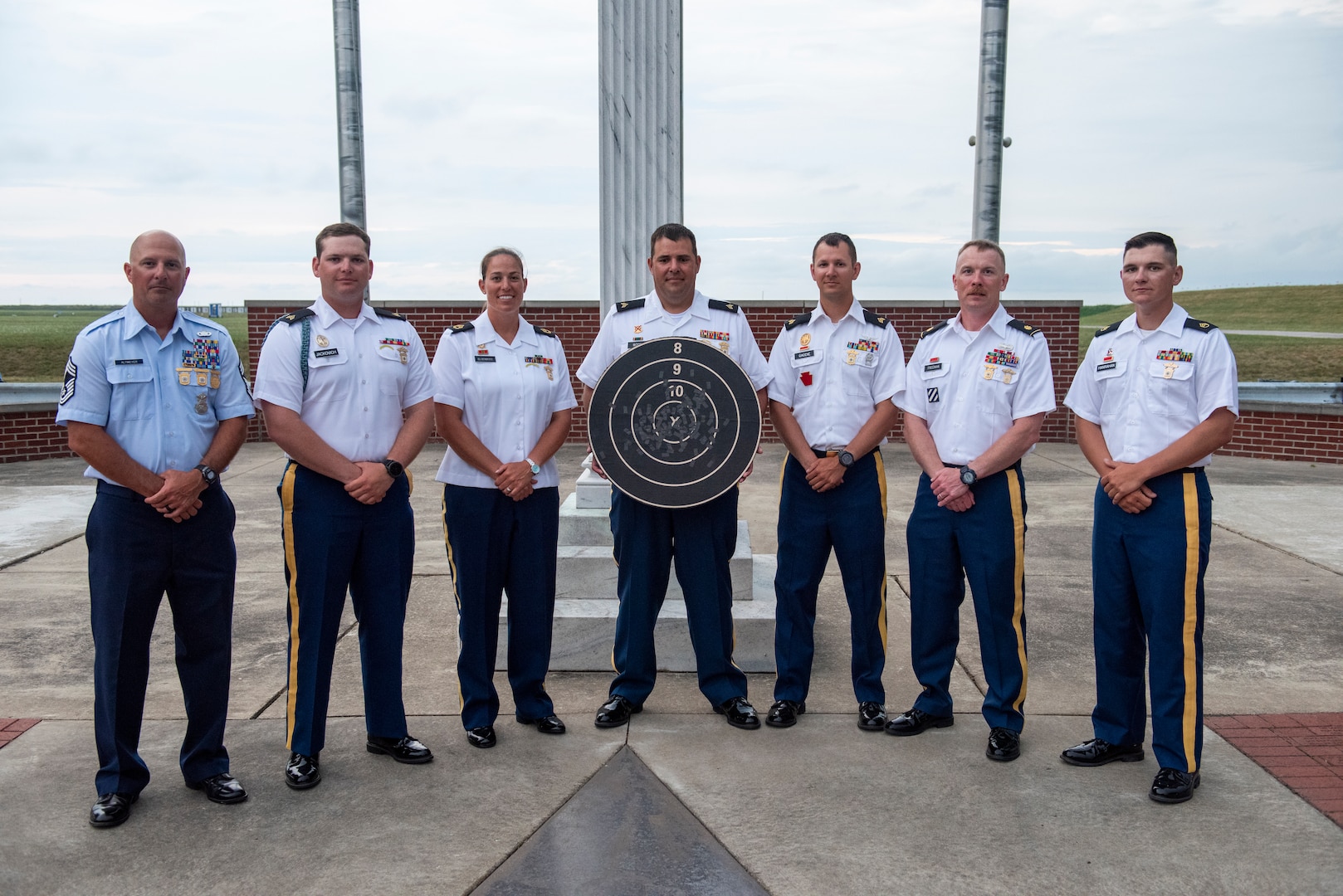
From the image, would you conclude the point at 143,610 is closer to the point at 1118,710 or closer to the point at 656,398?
the point at 656,398

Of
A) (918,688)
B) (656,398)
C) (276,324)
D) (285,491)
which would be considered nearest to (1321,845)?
(918,688)

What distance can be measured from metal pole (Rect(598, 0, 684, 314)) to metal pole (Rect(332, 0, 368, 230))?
186 inches

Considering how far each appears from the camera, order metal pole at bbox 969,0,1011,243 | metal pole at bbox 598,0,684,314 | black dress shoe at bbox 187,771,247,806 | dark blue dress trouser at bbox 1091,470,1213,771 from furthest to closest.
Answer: metal pole at bbox 969,0,1011,243
metal pole at bbox 598,0,684,314
dark blue dress trouser at bbox 1091,470,1213,771
black dress shoe at bbox 187,771,247,806

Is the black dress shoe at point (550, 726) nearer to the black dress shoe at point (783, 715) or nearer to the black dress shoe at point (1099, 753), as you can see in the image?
the black dress shoe at point (783, 715)

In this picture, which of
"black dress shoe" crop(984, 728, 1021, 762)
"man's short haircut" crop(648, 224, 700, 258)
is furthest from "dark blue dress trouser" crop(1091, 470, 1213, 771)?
"man's short haircut" crop(648, 224, 700, 258)

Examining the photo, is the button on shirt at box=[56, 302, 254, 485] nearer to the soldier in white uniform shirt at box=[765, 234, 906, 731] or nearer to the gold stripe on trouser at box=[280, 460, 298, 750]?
the gold stripe on trouser at box=[280, 460, 298, 750]

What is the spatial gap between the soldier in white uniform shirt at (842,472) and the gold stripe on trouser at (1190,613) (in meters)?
1.10

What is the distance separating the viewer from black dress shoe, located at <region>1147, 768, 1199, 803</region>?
11.5 ft

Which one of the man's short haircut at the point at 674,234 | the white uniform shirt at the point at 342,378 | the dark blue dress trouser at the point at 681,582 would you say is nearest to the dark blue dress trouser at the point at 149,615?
the white uniform shirt at the point at 342,378

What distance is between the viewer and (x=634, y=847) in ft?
10.5

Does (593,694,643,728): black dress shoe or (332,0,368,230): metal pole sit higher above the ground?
(332,0,368,230): metal pole

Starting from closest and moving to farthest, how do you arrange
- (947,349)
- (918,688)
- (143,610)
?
(143,610) → (947,349) → (918,688)

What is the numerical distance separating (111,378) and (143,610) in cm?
77

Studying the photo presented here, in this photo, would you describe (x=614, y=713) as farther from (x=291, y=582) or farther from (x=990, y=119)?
(x=990, y=119)
